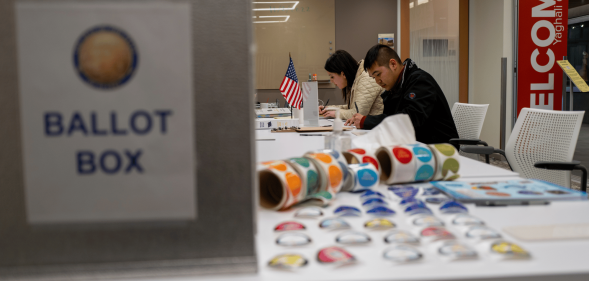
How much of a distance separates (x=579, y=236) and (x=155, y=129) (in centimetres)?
62

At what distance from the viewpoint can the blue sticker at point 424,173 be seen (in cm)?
98

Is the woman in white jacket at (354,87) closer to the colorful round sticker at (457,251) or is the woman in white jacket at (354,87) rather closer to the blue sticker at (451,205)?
the blue sticker at (451,205)

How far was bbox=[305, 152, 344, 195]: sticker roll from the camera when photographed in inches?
33.5

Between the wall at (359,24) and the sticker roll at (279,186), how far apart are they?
5.53 meters

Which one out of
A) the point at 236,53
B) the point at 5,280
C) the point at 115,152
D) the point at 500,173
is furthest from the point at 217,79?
the point at 500,173

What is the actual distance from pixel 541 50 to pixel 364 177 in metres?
4.36

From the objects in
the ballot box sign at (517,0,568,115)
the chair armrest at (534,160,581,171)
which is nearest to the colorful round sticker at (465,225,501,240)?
the chair armrest at (534,160,581,171)

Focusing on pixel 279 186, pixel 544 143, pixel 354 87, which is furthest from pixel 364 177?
pixel 354 87

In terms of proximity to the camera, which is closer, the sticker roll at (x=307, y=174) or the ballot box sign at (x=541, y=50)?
the sticker roll at (x=307, y=174)

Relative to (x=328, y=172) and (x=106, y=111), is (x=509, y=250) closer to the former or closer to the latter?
(x=328, y=172)

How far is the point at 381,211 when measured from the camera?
745 millimetres

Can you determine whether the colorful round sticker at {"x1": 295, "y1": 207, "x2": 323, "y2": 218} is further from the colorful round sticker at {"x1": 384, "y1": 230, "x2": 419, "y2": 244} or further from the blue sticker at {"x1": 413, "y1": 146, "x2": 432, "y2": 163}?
the blue sticker at {"x1": 413, "y1": 146, "x2": 432, "y2": 163}

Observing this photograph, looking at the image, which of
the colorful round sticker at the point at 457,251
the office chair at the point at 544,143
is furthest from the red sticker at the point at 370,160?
the office chair at the point at 544,143

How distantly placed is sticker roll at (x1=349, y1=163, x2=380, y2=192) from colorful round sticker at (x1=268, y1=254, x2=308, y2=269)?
0.40 m
